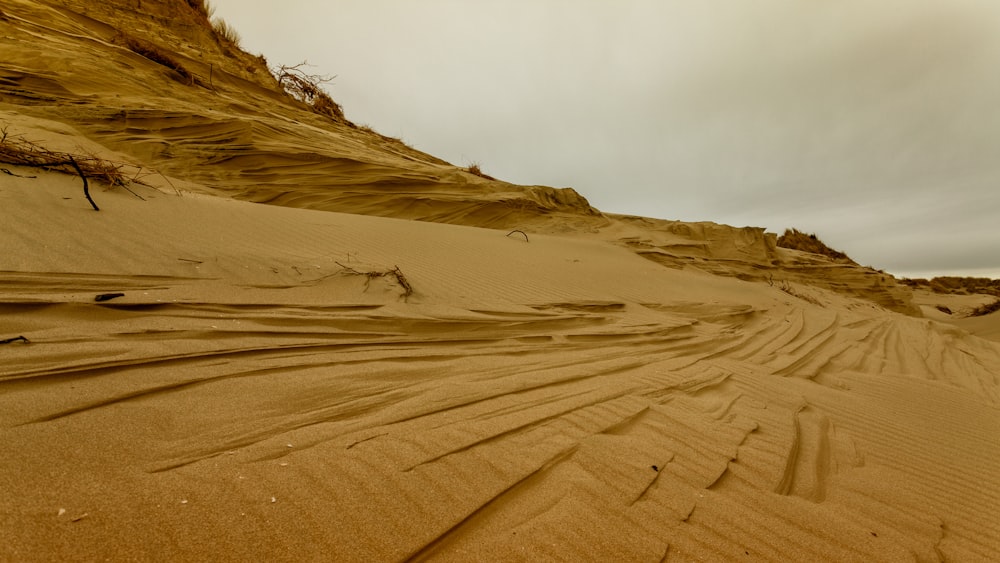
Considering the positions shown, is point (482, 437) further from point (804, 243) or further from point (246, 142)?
point (804, 243)

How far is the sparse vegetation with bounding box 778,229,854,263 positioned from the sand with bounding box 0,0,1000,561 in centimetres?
1098

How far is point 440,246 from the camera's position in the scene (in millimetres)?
5531

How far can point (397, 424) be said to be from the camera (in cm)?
158

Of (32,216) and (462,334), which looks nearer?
(32,216)

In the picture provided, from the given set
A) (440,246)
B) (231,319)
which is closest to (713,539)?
(231,319)

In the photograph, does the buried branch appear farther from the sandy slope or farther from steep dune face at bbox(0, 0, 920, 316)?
steep dune face at bbox(0, 0, 920, 316)

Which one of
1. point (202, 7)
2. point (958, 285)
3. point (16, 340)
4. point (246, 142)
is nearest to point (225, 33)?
point (202, 7)

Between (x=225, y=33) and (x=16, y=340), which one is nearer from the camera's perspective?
(x=16, y=340)

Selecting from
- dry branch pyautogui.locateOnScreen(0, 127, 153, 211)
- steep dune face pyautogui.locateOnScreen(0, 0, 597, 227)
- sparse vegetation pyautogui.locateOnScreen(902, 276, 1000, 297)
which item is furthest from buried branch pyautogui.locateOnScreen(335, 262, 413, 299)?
sparse vegetation pyautogui.locateOnScreen(902, 276, 1000, 297)

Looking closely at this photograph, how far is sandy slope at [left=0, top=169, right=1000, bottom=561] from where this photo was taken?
3.47 feet

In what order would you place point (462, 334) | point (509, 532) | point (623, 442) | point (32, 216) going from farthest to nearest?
point (462, 334) < point (32, 216) < point (623, 442) < point (509, 532)

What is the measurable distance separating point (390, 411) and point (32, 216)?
291 centimetres

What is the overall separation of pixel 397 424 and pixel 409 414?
0.32 ft

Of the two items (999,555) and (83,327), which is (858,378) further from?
(83,327)
